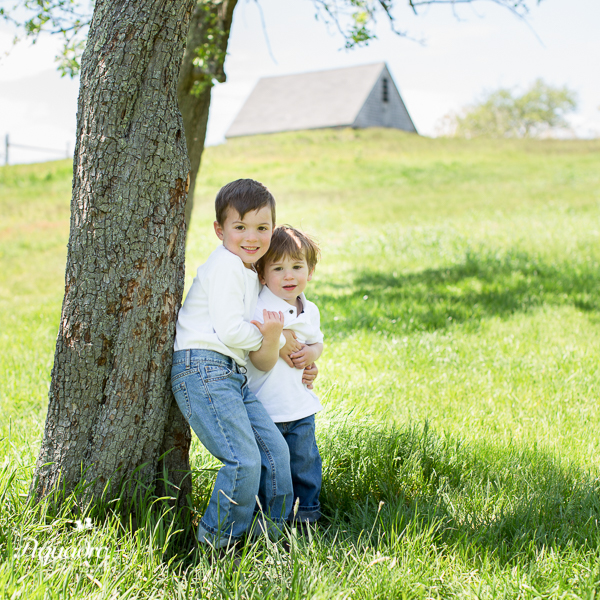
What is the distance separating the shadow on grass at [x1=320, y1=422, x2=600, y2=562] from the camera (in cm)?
244

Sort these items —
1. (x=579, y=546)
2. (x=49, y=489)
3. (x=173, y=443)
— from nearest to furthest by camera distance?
1. (x=579, y=546)
2. (x=49, y=489)
3. (x=173, y=443)

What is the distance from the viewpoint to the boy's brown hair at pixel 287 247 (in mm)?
2830

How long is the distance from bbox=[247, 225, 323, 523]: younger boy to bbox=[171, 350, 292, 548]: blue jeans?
19 centimetres

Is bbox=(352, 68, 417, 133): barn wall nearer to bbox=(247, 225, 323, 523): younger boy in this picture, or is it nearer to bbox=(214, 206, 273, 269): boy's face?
bbox=(247, 225, 323, 523): younger boy

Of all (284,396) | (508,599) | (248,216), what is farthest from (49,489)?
(508,599)

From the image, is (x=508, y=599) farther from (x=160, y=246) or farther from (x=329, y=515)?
(x=160, y=246)

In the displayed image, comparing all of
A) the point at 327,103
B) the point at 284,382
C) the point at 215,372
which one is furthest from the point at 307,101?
the point at 215,372

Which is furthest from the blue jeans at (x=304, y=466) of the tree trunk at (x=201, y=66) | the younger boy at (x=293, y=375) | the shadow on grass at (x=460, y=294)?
the tree trunk at (x=201, y=66)

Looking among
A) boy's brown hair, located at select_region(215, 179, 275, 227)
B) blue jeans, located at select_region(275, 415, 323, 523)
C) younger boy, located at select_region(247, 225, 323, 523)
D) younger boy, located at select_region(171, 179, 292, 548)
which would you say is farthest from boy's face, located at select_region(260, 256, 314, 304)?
blue jeans, located at select_region(275, 415, 323, 523)

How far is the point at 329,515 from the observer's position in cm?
290

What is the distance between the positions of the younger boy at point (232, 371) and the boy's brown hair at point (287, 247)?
16 cm

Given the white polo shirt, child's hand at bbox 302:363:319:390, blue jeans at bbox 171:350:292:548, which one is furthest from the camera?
child's hand at bbox 302:363:319:390

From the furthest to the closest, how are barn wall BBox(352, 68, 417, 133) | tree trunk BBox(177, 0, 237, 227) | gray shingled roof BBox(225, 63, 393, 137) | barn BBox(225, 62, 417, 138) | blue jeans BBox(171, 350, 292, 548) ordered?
gray shingled roof BBox(225, 63, 393, 137), barn BBox(225, 62, 417, 138), barn wall BBox(352, 68, 417, 133), tree trunk BBox(177, 0, 237, 227), blue jeans BBox(171, 350, 292, 548)

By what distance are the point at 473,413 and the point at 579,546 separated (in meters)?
1.65
